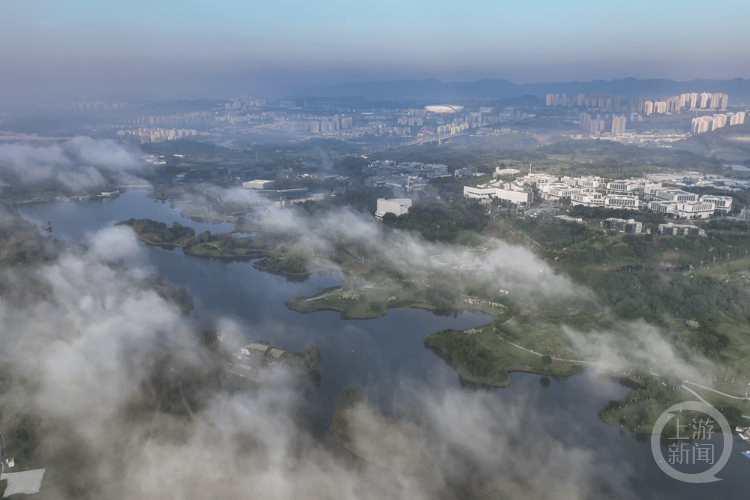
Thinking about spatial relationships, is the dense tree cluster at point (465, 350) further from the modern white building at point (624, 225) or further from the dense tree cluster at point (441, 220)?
the modern white building at point (624, 225)

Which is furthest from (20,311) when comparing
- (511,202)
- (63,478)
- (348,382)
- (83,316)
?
(511,202)

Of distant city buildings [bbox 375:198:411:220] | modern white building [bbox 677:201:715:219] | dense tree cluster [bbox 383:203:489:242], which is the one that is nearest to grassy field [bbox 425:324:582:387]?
dense tree cluster [bbox 383:203:489:242]

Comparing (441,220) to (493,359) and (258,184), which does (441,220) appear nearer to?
(493,359)

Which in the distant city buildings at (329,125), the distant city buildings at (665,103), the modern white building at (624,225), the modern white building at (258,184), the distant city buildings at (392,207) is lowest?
the modern white building at (258,184)

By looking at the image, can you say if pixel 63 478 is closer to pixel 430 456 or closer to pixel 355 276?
pixel 430 456

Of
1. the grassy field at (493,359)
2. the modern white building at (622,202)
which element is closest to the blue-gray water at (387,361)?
the grassy field at (493,359)

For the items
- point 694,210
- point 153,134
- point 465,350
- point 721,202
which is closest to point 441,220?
point 694,210
